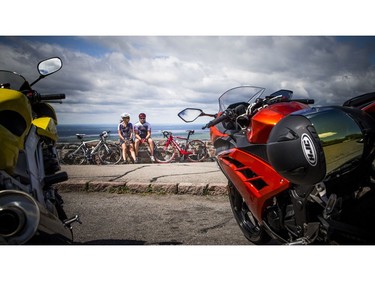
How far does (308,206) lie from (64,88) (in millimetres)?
2276

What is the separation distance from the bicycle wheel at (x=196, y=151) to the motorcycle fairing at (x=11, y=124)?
19.2 feet

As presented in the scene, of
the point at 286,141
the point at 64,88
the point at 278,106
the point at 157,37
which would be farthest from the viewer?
the point at 64,88

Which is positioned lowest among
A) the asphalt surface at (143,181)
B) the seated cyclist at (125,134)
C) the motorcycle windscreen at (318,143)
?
the asphalt surface at (143,181)

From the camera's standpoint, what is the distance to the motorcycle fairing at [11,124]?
1361mm

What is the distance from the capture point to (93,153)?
602 centimetres

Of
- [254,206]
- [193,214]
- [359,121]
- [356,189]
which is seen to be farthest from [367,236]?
[193,214]

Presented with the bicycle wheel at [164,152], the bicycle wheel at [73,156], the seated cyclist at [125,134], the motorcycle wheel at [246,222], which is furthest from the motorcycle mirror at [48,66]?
the bicycle wheel at [164,152]

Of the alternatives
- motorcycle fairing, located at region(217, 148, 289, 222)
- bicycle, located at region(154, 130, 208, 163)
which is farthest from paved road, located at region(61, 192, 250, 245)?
bicycle, located at region(154, 130, 208, 163)

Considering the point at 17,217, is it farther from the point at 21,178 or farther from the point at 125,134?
the point at 125,134

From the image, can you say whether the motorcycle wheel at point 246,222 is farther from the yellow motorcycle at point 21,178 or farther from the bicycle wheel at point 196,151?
the bicycle wheel at point 196,151

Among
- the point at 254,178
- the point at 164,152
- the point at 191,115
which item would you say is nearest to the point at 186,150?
the point at 164,152

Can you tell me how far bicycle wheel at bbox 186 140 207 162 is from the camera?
739cm

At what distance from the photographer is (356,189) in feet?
4.49

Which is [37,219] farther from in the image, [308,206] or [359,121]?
[359,121]
